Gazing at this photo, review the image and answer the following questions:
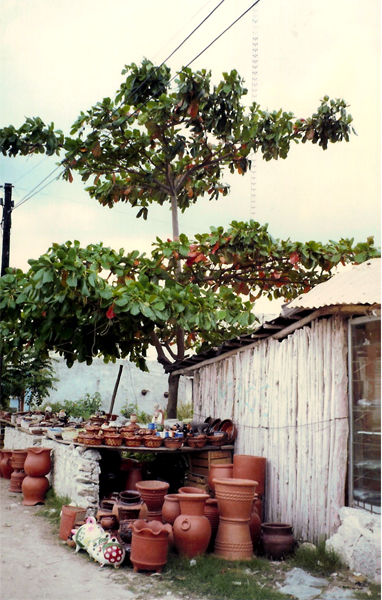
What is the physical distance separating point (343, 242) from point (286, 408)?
184 inches

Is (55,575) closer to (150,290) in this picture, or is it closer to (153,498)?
(153,498)

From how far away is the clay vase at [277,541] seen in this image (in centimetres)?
602

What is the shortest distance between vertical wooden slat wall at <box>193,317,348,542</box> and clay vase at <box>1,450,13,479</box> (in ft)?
16.3

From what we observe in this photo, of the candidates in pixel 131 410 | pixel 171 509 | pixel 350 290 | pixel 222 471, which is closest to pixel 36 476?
pixel 222 471

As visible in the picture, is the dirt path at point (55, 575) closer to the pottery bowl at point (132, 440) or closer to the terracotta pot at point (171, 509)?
the terracotta pot at point (171, 509)

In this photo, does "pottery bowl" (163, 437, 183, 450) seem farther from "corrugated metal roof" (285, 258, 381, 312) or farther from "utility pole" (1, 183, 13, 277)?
"utility pole" (1, 183, 13, 277)

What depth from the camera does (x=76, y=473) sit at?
7.73 meters

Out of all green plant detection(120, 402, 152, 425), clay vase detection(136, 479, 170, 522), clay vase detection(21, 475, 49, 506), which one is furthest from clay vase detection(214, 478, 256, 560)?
green plant detection(120, 402, 152, 425)

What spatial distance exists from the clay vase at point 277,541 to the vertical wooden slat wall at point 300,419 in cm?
25

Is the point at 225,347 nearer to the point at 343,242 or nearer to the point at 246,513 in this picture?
the point at 246,513

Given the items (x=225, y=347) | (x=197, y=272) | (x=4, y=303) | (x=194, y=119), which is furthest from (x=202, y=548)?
(x=194, y=119)

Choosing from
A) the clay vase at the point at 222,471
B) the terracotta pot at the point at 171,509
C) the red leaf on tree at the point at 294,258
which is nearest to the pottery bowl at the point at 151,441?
the clay vase at the point at 222,471

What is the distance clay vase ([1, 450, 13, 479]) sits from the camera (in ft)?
35.3

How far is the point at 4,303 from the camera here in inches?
343
